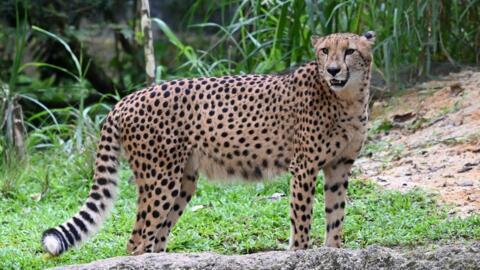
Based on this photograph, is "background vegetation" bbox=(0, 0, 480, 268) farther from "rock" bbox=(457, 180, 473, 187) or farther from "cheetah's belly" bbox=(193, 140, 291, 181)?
"cheetah's belly" bbox=(193, 140, 291, 181)

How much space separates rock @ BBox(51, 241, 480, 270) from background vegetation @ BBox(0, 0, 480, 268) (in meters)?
1.40

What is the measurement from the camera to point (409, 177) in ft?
21.9

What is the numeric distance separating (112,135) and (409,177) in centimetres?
222

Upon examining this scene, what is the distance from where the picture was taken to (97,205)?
17.1ft

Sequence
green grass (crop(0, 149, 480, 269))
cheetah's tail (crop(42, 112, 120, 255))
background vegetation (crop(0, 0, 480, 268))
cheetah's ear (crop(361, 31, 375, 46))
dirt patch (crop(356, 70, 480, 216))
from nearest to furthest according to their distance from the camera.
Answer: cheetah's tail (crop(42, 112, 120, 255)), cheetah's ear (crop(361, 31, 375, 46)), green grass (crop(0, 149, 480, 269)), background vegetation (crop(0, 0, 480, 268)), dirt patch (crop(356, 70, 480, 216))

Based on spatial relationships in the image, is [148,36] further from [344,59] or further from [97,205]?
[344,59]

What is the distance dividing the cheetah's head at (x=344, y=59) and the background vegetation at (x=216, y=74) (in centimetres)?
92

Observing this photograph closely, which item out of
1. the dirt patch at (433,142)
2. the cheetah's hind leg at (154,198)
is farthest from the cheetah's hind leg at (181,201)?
the dirt patch at (433,142)

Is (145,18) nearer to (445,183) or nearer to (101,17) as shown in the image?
(445,183)

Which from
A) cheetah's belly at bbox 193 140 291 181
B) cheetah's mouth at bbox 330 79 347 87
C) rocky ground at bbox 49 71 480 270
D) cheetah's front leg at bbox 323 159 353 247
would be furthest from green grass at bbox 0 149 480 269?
cheetah's mouth at bbox 330 79 347 87

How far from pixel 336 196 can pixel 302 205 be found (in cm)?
26

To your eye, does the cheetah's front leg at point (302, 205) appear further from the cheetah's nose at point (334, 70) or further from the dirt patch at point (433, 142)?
the dirt patch at point (433, 142)

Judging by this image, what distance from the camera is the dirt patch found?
641 centimetres

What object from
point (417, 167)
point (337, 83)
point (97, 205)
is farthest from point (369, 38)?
point (417, 167)
